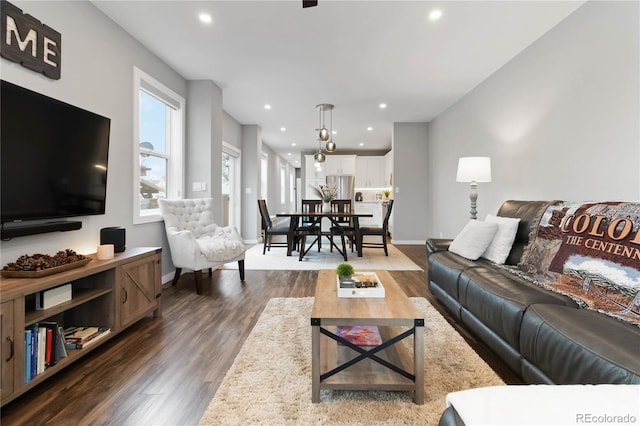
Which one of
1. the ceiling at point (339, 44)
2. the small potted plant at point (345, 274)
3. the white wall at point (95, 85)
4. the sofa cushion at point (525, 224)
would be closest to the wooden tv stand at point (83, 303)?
the white wall at point (95, 85)

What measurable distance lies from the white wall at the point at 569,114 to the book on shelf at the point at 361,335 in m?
2.13

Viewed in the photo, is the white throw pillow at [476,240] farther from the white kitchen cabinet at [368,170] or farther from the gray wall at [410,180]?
the white kitchen cabinet at [368,170]

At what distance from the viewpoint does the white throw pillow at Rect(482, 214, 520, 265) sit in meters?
2.60

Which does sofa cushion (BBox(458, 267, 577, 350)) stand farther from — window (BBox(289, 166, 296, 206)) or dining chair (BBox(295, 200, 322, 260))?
window (BBox(289, 166, 296, 206))

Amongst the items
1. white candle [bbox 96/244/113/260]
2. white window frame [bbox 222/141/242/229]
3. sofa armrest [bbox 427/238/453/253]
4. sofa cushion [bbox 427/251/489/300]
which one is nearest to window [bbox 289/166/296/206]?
white window frame [bbox 222/141/242/229]

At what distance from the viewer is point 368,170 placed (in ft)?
31.4

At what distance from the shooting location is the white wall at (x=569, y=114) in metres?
2.25

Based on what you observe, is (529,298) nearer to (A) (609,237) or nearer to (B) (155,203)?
(A) (609,237)

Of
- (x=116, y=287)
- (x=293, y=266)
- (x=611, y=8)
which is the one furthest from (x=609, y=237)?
(x=293, y=266)

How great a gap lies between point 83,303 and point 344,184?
25.5ft

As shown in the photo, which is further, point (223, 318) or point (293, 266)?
point (293, 266)

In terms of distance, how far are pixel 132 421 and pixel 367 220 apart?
8.31 metres

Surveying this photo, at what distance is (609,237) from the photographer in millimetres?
1838

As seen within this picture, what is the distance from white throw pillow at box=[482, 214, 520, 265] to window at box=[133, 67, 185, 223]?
11.1ft
